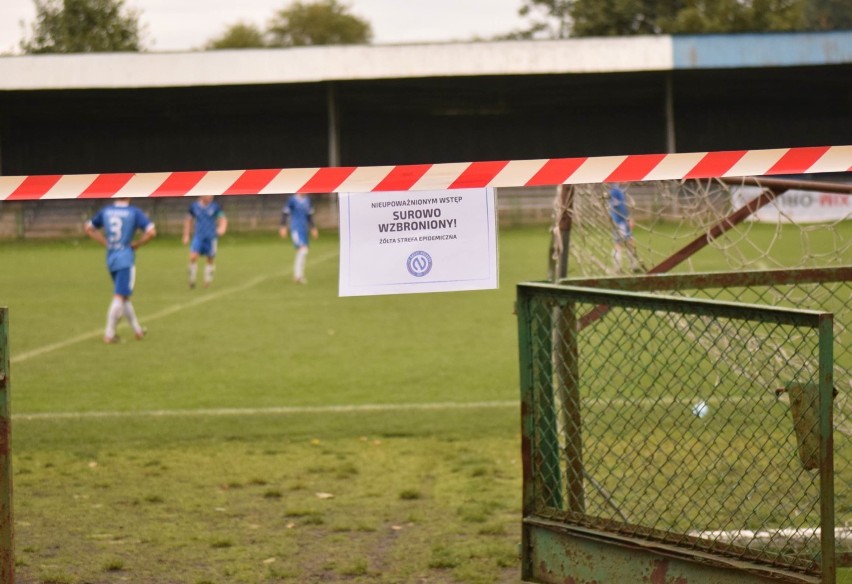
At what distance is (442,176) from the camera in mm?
4246

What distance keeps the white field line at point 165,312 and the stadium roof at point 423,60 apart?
10259mm

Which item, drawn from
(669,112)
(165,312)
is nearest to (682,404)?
(165,312)

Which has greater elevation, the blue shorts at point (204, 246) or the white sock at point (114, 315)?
the blue shorts at point (204, 246)

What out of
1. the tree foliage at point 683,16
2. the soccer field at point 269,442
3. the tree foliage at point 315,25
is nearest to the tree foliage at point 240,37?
the tree foliage at point 315,25

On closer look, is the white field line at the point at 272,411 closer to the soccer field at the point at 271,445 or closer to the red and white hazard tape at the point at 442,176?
the soccer field at the point at 271,445

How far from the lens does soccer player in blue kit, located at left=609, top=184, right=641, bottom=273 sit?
6.15 metres

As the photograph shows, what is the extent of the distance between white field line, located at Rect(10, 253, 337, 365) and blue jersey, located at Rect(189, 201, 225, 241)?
40.7 inches

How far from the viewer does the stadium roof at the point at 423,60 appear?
1323 inches

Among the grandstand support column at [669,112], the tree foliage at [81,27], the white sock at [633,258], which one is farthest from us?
the tree foliage at [81,27]

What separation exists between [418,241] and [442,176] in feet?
0.85

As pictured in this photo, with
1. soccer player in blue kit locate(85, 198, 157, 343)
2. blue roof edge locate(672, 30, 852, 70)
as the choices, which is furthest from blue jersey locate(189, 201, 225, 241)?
blue roof edge locate(672, 30, 852, 70)

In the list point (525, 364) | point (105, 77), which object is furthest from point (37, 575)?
point (105, 77)

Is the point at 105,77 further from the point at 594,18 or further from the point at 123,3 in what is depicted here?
the point at 594,18

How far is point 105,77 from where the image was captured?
3378 centimetres
